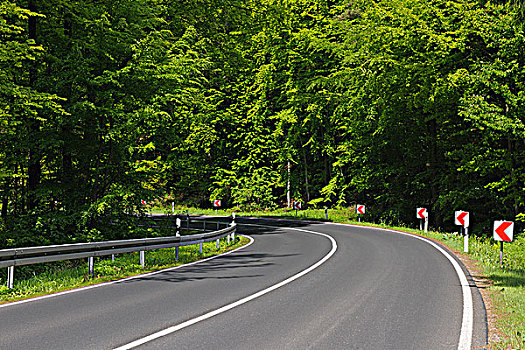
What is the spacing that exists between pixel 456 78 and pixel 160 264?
632 inches

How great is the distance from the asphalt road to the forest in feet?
17.4

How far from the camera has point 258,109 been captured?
139 ft

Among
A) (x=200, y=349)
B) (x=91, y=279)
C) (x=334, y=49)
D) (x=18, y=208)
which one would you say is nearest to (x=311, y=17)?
(x=334, y=49)

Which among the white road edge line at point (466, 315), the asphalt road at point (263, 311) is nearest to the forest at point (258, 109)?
the white road edge line at point (466, 315)

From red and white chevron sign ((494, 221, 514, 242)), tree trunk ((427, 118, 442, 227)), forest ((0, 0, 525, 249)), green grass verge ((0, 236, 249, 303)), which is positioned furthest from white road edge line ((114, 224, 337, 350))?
tree trunk ((427, 118, 442, 227))

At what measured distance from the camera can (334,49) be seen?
1341 inches

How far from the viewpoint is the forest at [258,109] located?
602 inches

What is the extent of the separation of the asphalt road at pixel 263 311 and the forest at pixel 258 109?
17.4 ft

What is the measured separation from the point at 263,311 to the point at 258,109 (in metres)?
36.0

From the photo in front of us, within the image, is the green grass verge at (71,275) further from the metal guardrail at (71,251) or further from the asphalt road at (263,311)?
the asphalt road at (263,311)

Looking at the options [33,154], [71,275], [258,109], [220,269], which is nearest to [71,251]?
[71,275]

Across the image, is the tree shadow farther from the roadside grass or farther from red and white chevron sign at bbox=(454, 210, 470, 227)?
red and white chevron sign at bbox=(454, 210, 470, 227)

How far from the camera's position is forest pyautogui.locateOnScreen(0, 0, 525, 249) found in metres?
15.3

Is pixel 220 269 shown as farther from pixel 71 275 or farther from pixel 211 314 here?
pixel 211 314
